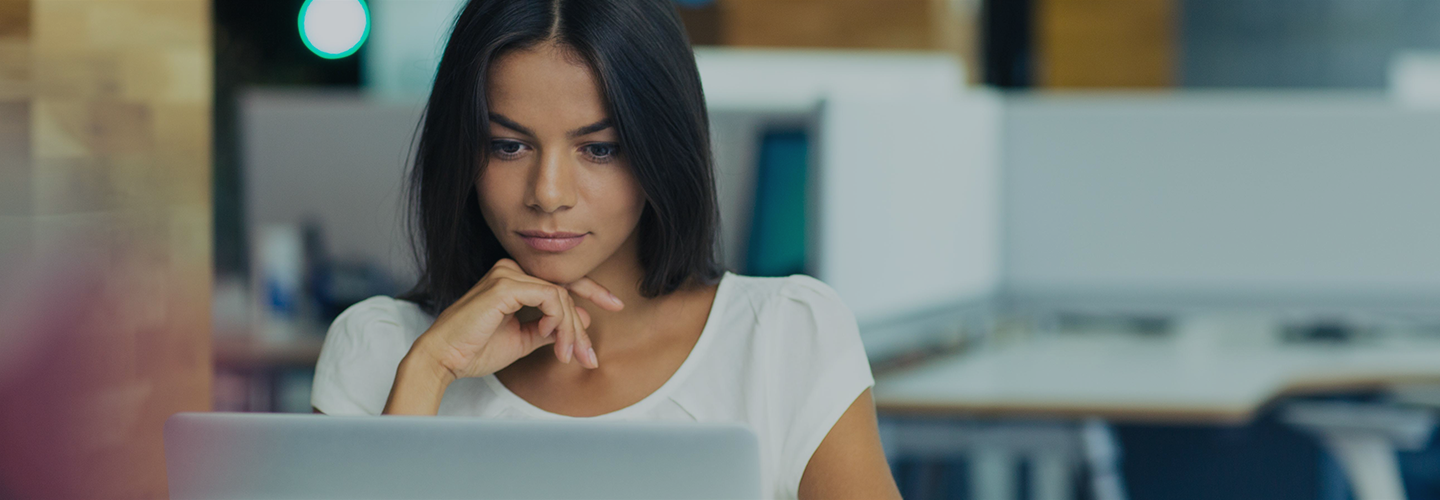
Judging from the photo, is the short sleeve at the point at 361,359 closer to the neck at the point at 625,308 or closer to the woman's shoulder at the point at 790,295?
the neck at the point at 625,308

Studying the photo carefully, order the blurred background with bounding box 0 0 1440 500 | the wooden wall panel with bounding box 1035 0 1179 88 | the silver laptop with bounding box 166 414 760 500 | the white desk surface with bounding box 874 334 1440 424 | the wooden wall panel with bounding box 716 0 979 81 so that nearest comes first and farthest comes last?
the silver laptop with bounding box 166 414 760 500 < the white desk surface with bounding box 874 334 1440 424 < the blurred background with bounding box 0 0 1440 500 < the wooden wall panel with bounding box 716 0 979 81 < the wooden wall panel with bounding box 1035 0 1179 88

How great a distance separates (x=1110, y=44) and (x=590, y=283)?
418 cm

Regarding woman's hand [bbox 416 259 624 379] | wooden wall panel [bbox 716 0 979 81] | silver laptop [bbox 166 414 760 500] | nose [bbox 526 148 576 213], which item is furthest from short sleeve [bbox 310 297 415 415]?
wooden wall panel [bbox 716 0 979 81]

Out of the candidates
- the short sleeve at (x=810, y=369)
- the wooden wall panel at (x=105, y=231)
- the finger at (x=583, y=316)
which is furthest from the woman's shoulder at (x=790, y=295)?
the wooden wall panel at (x=105, y=231)

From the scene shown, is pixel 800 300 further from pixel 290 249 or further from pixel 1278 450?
pixel 1278 450

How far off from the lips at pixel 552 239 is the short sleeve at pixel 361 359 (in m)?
0.19

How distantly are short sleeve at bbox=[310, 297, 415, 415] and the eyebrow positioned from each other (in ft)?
0.76

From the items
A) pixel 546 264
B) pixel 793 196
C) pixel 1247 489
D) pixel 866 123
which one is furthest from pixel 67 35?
pixel 1247 489

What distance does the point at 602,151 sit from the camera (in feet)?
2.46

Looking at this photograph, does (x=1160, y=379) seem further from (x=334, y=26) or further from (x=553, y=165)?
(x=334, y=26)

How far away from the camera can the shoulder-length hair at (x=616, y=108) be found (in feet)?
2.42

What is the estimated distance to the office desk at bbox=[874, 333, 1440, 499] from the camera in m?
1.73

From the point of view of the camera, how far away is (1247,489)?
8.09ft

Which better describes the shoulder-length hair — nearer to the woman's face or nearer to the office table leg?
the woman's face
